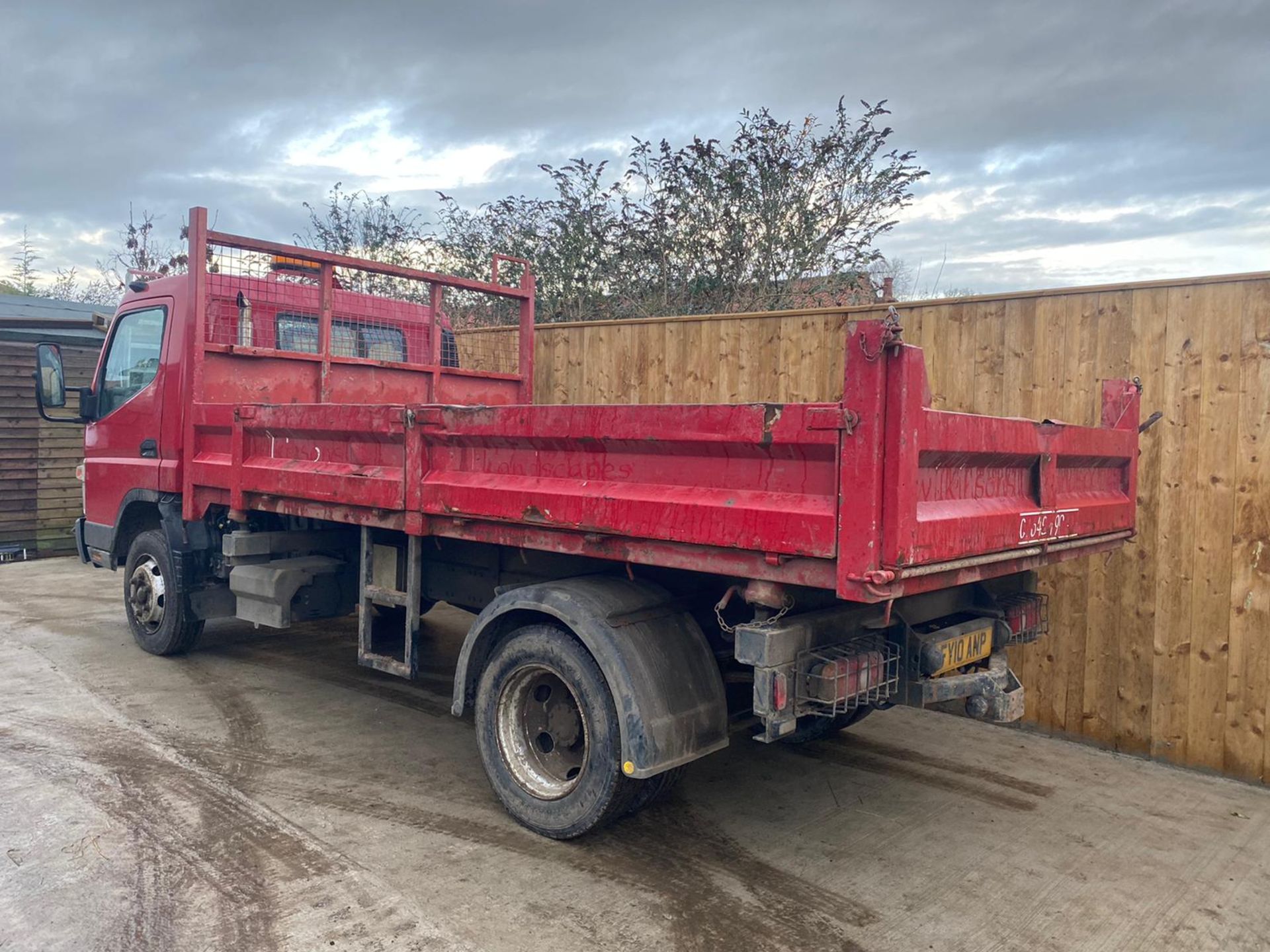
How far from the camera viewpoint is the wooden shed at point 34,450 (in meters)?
11.5

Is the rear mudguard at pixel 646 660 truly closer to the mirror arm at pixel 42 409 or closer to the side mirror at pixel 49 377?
the side mirror at pixel 49 377

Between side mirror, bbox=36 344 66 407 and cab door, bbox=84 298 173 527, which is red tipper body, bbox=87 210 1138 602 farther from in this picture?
side mirror, bbox=36 344 66 407

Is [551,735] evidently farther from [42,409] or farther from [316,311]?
[42,409]

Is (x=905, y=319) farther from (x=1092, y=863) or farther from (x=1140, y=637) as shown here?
(x=1092, y=863)

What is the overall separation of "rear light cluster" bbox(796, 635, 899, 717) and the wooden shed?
10.8 metres

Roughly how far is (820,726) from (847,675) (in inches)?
72.7

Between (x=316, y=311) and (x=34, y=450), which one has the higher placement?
(x=316, y=311)

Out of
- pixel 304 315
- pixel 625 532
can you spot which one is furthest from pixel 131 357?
pixel 625 532

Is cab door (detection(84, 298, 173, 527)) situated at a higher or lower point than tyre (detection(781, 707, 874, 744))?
higher

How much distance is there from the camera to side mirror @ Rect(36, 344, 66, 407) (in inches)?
266

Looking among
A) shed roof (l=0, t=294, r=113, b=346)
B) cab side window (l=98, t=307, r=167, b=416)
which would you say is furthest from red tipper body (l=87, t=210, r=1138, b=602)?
shed roof (l=0, t=294, r=113, b=346)

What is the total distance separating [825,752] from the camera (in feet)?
16.8

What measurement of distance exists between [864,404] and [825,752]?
9.29ft

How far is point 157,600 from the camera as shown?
6594 mm
